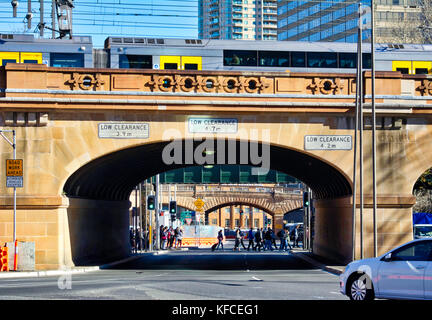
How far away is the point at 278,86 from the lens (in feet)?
96.5

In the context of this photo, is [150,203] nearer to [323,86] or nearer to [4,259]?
[4,259]

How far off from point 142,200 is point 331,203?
17.6 m

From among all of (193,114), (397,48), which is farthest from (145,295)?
(397,48)

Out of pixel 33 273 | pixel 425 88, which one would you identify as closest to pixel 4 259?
pixel 33 273

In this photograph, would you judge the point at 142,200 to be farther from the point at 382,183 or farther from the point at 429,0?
the point at 429,0

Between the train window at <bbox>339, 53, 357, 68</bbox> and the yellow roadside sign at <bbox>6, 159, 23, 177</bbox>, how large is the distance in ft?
53.9

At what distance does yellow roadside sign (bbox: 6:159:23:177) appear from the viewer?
27922mm

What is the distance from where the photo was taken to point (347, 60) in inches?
1458

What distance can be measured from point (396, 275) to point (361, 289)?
1015 mm

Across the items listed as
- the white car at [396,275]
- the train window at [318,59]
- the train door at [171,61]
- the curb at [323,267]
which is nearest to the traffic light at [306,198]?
the curb at [323,267]

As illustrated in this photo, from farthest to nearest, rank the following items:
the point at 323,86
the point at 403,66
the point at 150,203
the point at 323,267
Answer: the point at 150,203, the point at 403,66, the point at 323,267, the point at 323,86

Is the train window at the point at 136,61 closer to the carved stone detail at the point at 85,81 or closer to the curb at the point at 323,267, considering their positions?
the carved stone detail at the point at 85,81

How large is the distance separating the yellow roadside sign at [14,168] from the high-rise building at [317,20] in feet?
297

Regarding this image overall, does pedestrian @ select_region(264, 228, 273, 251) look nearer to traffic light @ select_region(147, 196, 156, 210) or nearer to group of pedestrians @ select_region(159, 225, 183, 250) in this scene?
group of pedestrians @ select_region(159, 225, 183, 250)
